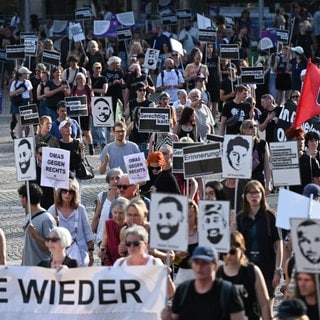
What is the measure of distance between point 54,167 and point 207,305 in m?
5.51

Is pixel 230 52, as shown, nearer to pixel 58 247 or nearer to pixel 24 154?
pixel 24 154

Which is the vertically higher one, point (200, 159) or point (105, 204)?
point (200, 159)

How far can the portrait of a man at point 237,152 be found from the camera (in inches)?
543

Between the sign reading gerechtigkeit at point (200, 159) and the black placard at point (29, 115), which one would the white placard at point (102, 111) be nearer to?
the black placard at point (29, 115)

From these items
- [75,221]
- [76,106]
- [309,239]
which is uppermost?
[309,239]

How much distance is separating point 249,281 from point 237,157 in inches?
153

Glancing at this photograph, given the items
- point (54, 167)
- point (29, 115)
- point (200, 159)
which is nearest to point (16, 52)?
point (29, 115)

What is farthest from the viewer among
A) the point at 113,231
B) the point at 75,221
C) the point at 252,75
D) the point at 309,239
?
the point at 252,75

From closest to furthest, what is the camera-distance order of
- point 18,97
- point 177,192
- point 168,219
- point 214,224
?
point 168,219, point 214,224, point 177,192, point 18,97

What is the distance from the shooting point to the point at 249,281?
10.1m

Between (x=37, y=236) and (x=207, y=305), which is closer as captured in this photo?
(x=207, y=305)

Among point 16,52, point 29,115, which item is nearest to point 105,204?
point 29,115

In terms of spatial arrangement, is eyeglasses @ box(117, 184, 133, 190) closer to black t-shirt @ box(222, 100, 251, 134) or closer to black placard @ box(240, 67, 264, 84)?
black t-shirt @ box(222, 100, 251, 134)

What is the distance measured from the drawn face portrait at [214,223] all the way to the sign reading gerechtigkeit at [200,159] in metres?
3.01
